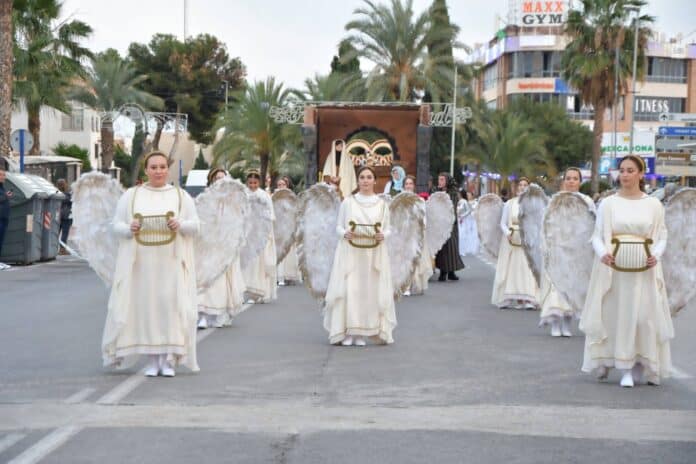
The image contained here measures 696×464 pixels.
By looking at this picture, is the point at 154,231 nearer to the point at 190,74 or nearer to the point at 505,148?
the point at 505,148

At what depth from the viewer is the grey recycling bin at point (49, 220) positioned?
2661cm

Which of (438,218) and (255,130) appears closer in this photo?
(438,218)

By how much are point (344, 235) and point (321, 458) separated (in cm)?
569

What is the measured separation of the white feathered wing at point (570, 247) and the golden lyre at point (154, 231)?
337cm

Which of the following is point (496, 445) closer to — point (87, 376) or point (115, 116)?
point (87, 376)

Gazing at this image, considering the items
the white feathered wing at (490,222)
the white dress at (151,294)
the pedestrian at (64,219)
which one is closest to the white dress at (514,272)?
the white feathered wing at (490,222)

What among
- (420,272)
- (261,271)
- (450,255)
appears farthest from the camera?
(450,255)

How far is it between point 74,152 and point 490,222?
227ft

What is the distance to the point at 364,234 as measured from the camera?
40.5 ft

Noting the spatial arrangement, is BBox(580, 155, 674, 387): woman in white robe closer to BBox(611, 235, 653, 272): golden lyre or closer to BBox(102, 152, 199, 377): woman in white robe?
BBox(611, 235, 653, 272): golden lyre

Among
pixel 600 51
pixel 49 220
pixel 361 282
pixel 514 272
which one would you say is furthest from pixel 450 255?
pixel 600 51

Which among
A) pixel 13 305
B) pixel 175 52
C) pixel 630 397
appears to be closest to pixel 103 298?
pixel 13 305

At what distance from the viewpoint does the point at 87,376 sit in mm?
9766

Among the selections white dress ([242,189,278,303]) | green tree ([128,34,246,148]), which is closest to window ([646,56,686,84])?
green tree ([128,34,246,148])
